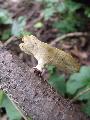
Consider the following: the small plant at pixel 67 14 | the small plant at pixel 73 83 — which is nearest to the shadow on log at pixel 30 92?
the small plant at pixel 73 83

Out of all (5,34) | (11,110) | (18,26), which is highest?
(5,34)

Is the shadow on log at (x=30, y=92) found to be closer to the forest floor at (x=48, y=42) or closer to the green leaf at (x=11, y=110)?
the forest floor at (x=48, y=42)

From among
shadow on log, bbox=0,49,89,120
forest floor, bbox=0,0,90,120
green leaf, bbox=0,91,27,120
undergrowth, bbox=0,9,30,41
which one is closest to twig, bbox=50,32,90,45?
forest floor, bbox=0,0,90,120

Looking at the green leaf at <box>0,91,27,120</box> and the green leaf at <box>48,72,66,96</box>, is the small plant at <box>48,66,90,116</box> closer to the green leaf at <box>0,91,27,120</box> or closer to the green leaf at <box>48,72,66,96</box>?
the green leaf at <box>48,72,66,96</box>

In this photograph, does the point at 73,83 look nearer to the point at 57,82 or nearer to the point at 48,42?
the point at 57,82

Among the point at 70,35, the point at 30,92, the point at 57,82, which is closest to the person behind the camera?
the point at 30,92

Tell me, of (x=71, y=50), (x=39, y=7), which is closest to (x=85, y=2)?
(x=71, y=50)

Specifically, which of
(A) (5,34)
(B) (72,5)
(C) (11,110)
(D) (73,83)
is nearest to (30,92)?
(C) (11,110)

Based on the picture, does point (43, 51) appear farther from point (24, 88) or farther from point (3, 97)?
point (3, 97)
